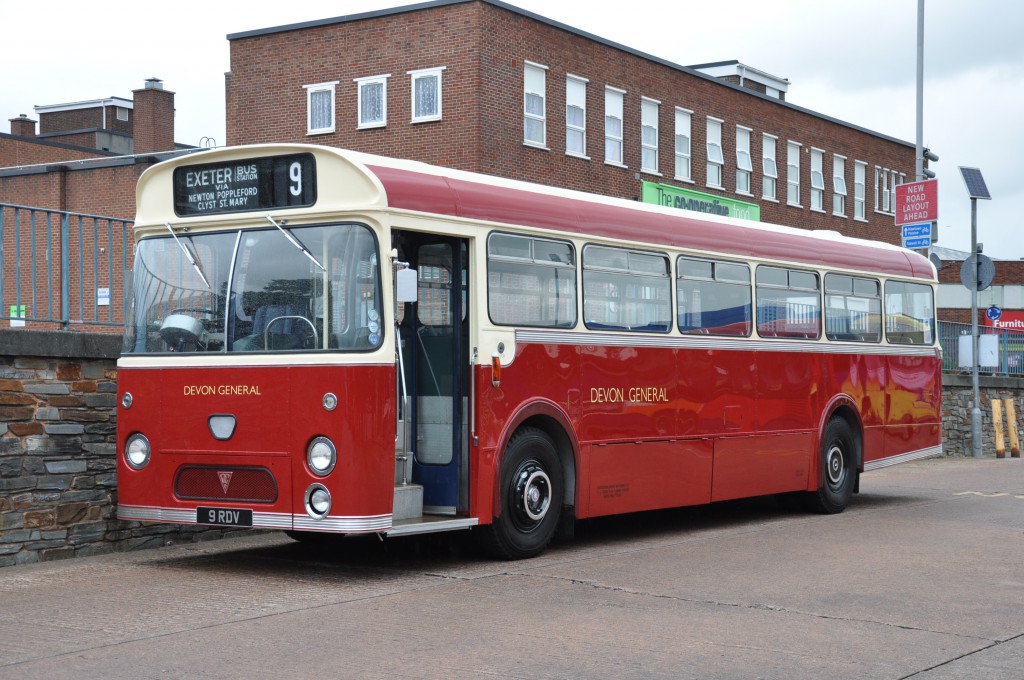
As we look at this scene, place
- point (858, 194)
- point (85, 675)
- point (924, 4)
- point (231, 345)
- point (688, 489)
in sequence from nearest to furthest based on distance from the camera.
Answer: point (85, 675)
point (231, 345)
point (688, 489)
point (924, 4)
point (858, 194)

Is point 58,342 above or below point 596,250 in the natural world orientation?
below

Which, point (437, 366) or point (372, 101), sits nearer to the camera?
point (437, 366)

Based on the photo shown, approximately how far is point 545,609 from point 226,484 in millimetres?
2678

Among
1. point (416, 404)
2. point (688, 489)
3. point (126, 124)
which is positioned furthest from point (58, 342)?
point (126, 124)

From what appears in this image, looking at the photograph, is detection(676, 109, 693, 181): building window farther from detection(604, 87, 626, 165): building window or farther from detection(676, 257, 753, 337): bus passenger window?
detection(676, 257, 753, 337): bus passenger window

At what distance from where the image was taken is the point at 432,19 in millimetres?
33812

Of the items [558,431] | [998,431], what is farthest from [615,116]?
[558,431]

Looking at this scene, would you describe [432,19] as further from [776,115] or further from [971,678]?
[971,678]

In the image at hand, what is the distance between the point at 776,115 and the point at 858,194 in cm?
639

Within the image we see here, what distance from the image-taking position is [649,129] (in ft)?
129

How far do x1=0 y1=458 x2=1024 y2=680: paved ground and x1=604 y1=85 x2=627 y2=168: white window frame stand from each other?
Answer: 990 inches

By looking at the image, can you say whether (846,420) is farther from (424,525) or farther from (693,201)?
(693,201)

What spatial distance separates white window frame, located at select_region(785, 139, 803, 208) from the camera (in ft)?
151

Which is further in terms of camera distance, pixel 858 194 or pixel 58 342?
pixel 858 194
